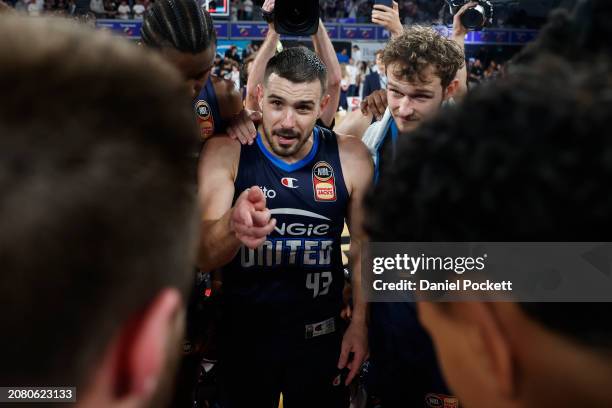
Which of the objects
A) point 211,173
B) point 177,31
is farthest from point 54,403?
point 177,31

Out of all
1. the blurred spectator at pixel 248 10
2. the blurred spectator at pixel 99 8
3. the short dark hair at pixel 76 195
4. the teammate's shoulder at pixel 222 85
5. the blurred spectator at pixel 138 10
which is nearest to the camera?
the short dark hair at pixel 76 195

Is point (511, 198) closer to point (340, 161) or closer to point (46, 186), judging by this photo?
point (46, 186)

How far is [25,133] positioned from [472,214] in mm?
503

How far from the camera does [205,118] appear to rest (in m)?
2.76

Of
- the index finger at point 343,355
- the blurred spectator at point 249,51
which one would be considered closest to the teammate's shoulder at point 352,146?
the index finger at point 343,355

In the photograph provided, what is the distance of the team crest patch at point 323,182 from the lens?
241 centimetres

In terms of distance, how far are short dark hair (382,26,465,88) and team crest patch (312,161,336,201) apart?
578 millimetres

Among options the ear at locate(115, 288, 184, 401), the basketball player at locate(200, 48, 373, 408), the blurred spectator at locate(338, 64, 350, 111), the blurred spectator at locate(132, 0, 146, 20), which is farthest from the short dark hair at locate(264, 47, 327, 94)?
the blurred spectator at locate(132, 0, 146, 20)

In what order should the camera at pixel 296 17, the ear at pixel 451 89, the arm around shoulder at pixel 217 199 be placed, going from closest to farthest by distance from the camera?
the arm around shoulder at pixel 217 199 → the ear at pixel 451 89 → the camera at pixel 296 17

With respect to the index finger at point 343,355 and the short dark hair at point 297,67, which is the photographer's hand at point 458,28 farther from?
the index finger at point 343,355

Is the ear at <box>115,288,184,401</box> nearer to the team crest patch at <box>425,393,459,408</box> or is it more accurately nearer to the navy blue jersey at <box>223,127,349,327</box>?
the navy blue jersey at <box>223,127,349,327</box>

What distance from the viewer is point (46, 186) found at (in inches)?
20.5

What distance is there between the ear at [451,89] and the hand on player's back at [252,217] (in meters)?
1.38

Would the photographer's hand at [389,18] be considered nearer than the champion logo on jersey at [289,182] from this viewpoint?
No
